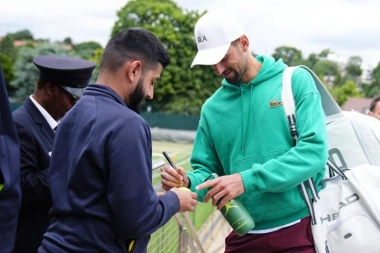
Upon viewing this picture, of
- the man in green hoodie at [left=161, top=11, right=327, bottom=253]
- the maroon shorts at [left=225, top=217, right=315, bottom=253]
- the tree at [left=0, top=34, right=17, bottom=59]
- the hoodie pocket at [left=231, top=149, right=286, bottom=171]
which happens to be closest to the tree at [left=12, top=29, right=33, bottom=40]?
the tree at [left=0, top=34, right=17, bottom=59]

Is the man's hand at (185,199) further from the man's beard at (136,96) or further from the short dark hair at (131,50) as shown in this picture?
the short dark hair at (131,50)

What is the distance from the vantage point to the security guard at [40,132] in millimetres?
2576

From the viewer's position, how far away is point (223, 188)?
250cm

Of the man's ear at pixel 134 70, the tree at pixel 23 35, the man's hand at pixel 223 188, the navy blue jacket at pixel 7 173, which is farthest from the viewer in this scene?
the tree at pixel 23 35

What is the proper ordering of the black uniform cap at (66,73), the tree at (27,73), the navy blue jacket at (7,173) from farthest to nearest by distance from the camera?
the tree at (27,73)
the black uniform cap at (66,73)
the navy blue jacket at (7,173)

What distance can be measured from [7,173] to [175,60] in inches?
1858

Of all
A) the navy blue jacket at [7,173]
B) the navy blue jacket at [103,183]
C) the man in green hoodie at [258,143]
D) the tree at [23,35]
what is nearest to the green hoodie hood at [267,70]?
the man in green hoodie at [258,143]

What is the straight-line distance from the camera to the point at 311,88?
2.67 m

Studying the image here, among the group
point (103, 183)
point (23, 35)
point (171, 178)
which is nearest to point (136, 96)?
point (103, 183)

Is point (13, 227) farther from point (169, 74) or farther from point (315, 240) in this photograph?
point (169, 74)

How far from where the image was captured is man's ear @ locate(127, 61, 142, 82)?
6.90 feet

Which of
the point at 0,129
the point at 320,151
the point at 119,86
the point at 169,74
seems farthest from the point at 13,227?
the point at 169,74

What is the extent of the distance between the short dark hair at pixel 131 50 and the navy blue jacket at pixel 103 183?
17 centimetres

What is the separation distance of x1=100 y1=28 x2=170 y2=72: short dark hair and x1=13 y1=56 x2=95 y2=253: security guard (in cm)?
73
